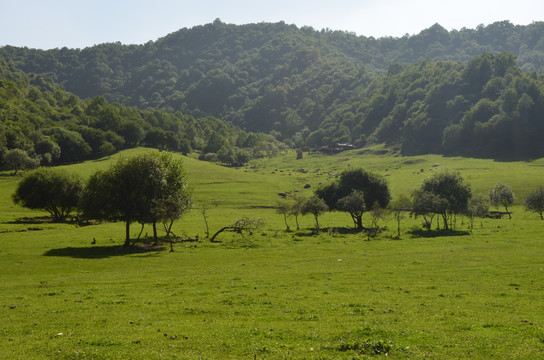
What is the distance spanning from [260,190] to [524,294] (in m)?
108

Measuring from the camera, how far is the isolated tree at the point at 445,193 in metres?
77.5

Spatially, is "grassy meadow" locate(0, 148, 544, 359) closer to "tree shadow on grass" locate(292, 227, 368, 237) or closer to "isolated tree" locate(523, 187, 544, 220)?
"tree shadow on grass" locate(292, 227, 368, 237)

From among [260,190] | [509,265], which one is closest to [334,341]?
[509,265]

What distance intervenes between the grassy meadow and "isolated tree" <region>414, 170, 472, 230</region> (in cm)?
692

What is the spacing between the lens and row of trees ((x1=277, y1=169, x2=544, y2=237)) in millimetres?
78250

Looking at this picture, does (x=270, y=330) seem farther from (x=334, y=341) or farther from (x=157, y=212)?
(x=157, y=212)

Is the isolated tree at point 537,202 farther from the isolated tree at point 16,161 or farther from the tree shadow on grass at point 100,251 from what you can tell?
the isolated tree at point 16,161

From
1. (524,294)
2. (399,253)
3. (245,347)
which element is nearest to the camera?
(245,347)

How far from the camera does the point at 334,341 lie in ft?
58.5

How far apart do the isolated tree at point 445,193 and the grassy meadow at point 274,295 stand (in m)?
6.92

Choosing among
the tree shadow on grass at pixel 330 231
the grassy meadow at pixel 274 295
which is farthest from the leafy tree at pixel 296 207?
the grassy meadow at pixel 274 295

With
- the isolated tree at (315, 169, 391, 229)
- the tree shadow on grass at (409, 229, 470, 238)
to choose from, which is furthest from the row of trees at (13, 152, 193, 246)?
→ the tree shadow on grass at (409, 229, 470, 238)

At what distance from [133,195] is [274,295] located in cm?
3684

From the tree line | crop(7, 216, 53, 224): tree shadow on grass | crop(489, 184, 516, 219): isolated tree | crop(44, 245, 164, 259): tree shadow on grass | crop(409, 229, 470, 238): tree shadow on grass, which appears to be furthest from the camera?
crop(489, 184, 516, 219): isolated tree
